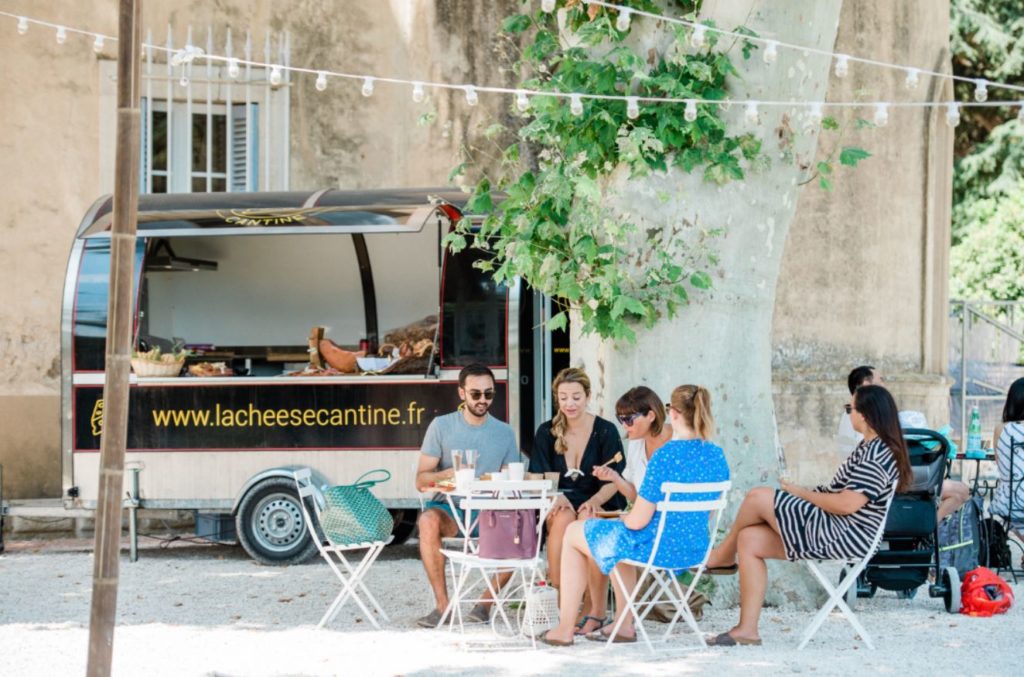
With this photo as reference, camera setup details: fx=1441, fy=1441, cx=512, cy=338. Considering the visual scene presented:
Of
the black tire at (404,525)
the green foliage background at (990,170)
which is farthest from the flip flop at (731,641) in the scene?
the green foliage background at (990,170)

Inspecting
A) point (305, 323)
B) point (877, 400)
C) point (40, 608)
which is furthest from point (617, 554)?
point (305, 323)

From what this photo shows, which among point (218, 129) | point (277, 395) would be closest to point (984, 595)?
point (277, 395)

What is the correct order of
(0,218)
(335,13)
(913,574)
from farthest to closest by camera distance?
(335,13) < (0,218) < (913,574)

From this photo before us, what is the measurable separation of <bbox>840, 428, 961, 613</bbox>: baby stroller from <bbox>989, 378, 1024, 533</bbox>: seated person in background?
3.02ft

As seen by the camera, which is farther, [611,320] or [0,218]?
[0,218]

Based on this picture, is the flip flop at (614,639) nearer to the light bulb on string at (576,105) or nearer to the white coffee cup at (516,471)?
the white coffee cup at (516,471)

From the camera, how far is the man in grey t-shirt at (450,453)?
299 inches

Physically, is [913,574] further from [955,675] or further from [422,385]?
[422,385]

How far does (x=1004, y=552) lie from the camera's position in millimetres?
9094

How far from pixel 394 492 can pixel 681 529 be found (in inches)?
149

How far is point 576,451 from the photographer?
770 cm

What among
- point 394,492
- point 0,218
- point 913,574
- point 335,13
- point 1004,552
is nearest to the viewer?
point 913,574

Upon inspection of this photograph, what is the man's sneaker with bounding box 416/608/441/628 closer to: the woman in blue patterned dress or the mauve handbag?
the mauve handbag

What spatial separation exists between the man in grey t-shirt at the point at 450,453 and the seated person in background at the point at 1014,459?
3.06m
